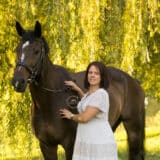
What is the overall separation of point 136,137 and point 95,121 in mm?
2829

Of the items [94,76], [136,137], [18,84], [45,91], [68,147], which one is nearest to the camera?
[94,76]

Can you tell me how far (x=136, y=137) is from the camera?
26.1ft

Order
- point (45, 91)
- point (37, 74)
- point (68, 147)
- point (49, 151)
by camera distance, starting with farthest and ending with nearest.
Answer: point (49, 151)
point (68, 147)
point (45, 91)
point (37, 74)

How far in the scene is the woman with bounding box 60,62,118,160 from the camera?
16.8ft

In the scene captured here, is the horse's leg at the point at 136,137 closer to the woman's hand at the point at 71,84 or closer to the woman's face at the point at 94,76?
the woman's hand at the point at 71,84

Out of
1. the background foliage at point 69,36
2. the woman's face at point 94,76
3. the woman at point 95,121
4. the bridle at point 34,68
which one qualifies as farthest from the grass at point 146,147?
the woman's face at point 94,76

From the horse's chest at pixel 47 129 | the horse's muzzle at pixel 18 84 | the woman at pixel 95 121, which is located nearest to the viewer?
the woman at pixel 95 121

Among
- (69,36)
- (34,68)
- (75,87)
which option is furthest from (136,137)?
(34,68)

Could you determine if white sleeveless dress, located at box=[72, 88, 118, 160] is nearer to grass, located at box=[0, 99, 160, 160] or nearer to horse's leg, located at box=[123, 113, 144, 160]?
horse's leg, located at box=[123, 113, 144, 160]

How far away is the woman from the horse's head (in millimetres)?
606

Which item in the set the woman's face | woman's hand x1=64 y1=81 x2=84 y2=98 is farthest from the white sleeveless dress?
woman's hand x1=64 y1=81 x2=84 y2=98

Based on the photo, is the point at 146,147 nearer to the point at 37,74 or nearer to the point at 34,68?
the point at 37,74

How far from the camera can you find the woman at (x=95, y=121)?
5.11 meters

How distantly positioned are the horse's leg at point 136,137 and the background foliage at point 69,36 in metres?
1.27
